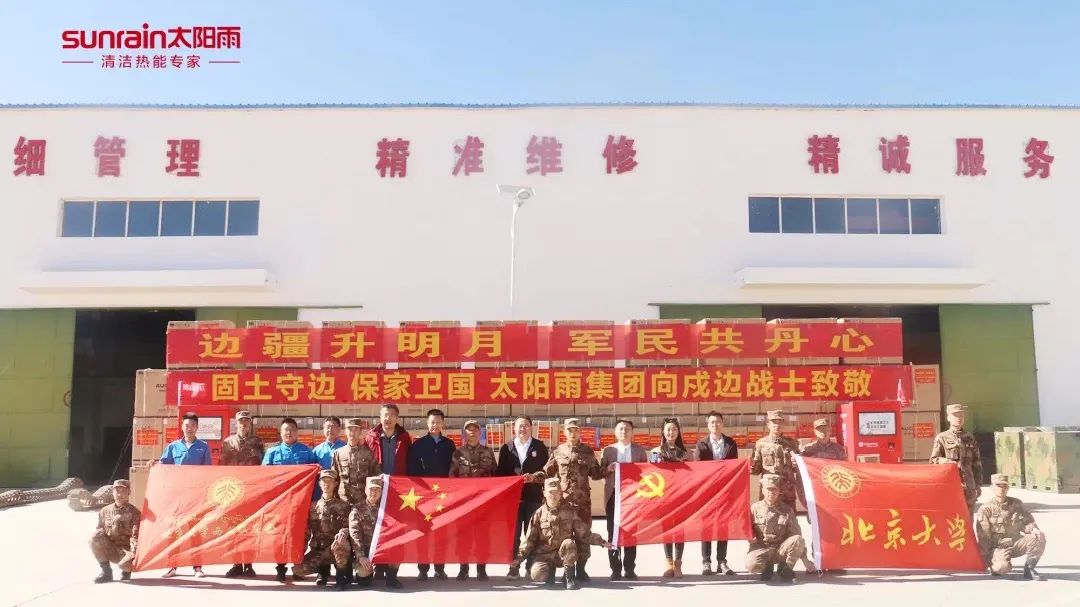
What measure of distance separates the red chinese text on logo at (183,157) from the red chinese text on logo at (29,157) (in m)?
2.69

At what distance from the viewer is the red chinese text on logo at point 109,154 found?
17.4 m

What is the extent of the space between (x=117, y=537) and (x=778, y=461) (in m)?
6.15

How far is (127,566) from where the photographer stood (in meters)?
7.32

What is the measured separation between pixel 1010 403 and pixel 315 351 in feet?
47.4

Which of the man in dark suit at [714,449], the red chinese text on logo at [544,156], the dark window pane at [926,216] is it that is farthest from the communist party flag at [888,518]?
the dark window pane at [926,216]

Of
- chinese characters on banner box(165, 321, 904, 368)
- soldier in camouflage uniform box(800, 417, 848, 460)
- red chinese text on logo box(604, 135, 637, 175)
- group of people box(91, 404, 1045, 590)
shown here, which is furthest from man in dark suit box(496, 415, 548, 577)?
red chinese text on logo box(604, 135, 637, 175)

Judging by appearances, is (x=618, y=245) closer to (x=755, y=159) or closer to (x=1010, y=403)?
(x=755, y=159)

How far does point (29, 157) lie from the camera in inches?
689

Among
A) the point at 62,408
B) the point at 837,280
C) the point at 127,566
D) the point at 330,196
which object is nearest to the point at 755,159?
the point at 837,280

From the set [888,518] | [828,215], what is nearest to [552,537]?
[888,518]

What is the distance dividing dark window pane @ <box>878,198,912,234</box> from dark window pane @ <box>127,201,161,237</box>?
1543cm

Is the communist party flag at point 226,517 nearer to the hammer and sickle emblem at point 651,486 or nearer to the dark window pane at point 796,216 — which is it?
the hammer and sickle emblem at point 651,486

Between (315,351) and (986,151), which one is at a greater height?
(986,151)

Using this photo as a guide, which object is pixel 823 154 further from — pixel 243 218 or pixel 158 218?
pixel 158 218
